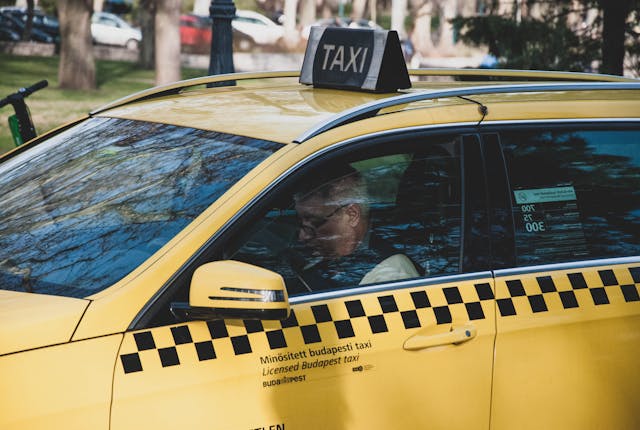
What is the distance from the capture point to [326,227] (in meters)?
3.38

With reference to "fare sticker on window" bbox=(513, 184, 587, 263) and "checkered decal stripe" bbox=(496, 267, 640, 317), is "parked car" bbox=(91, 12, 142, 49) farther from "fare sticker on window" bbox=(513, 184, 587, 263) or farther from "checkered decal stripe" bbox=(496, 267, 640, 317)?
"checkered decal stripe" bbox=(496, 267, 640, 317)

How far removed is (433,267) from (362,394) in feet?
1.71

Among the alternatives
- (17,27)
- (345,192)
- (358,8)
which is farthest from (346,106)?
(358,8)

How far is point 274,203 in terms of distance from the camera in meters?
3.18

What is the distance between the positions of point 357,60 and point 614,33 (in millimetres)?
11102

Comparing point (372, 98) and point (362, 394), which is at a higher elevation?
point (372, 98)

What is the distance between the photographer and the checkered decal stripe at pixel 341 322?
9.52 feet

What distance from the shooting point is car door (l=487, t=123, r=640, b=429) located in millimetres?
3350

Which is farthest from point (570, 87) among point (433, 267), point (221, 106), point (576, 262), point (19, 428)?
point (19, 428)

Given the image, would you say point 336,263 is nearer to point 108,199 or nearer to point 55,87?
point 108,199

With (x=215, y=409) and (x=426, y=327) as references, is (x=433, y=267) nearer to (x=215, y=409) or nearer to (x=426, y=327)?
(x=426, y=327)

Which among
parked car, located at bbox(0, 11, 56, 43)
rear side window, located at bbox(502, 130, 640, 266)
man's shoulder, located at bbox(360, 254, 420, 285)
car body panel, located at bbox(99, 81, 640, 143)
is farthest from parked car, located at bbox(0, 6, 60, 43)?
man's shoulder, located at bbox(360, 254, 420, 285)

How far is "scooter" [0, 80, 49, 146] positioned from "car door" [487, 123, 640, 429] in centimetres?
369

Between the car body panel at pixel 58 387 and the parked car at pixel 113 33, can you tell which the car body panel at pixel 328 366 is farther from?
the parked car at pixel 113 33
